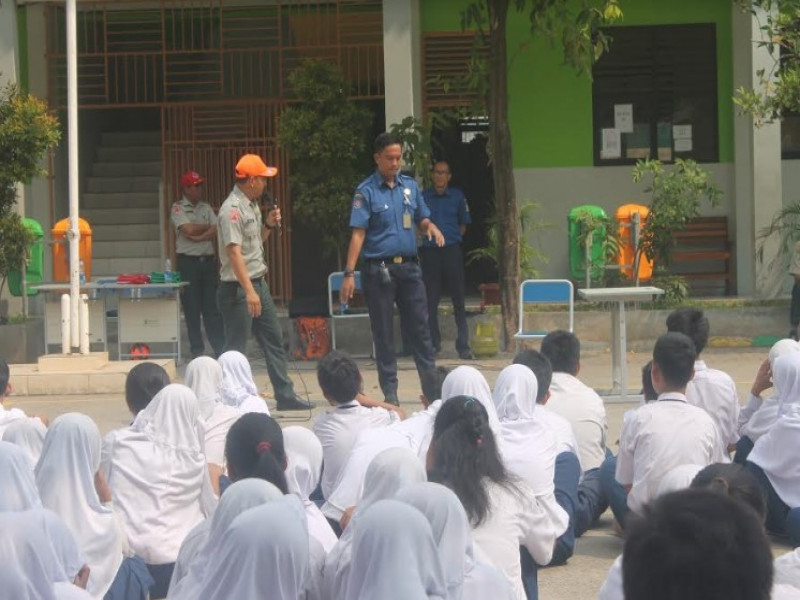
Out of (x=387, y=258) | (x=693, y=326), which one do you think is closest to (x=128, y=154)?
(x=387, y=258)

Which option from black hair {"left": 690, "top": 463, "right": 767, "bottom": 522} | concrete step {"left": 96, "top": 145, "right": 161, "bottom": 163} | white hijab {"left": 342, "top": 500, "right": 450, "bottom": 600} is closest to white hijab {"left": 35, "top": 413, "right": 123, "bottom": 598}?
white hijab {"left": 342, "top": 500, "right": 450, "bottom": 600}

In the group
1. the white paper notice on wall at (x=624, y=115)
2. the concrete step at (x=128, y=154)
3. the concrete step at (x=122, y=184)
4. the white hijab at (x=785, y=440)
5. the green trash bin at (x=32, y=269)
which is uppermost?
the white paper notice on wall at (x=624, y=115)

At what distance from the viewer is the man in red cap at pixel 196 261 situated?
1376 centimetres

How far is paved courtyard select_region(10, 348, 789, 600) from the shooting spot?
6.36m

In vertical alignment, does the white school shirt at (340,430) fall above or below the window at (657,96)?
below

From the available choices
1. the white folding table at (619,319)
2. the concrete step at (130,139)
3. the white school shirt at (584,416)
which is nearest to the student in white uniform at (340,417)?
the white school shirt at (584,416)

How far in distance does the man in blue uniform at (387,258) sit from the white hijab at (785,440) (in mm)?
3921

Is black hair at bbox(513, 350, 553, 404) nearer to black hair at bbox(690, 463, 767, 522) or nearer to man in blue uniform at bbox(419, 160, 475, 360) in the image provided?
black hair at bbox(690, 463, 767, 522)

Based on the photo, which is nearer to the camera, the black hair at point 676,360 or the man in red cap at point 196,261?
the black hair at point 676,360

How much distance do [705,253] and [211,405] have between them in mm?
9441

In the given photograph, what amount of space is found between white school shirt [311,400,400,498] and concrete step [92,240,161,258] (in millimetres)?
10343

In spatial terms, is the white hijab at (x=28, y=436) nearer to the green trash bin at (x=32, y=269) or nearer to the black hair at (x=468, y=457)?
the black hair at (x=468, y=457)

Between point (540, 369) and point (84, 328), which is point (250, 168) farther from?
point (540, 369)

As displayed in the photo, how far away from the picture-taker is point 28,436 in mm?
6121
